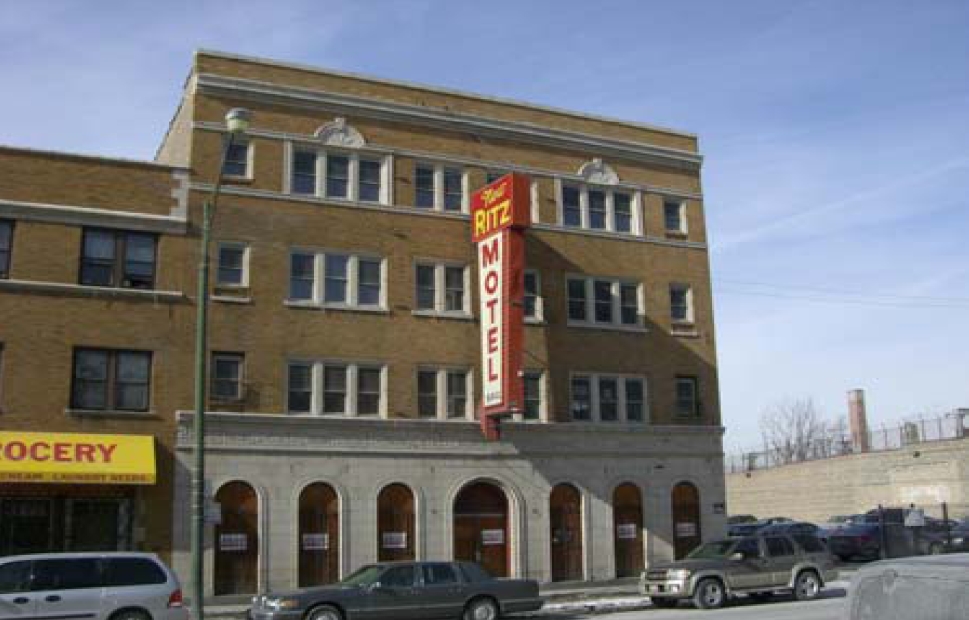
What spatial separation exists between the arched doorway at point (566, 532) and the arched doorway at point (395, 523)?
4.59 m

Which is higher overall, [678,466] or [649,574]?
[678,466]

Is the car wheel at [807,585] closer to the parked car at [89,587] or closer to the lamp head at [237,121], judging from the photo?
the parked car at [89,587]

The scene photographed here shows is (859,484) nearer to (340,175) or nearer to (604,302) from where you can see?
(604,302)

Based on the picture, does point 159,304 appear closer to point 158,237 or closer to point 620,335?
point 158,237

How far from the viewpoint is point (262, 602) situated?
2016cm

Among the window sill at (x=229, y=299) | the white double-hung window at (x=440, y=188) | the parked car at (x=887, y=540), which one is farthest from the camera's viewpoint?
the parked car at (x=887, y=540)

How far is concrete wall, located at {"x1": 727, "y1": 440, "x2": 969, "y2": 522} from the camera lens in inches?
2103

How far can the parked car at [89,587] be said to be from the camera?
17.5 m

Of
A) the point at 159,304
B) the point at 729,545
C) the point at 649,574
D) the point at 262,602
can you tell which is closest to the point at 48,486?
the point at 159,304

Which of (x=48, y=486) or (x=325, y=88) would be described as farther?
(x=325, y=88)

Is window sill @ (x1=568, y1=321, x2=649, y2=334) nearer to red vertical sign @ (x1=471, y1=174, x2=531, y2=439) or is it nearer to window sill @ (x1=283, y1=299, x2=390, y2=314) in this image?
red vertical sign @ (x1=471, y1=174, x2=531, y2=439)

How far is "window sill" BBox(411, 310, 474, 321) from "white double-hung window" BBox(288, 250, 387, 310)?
1.11 meters

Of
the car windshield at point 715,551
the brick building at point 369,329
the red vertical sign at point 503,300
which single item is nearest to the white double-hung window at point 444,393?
the brick building at point 369,329

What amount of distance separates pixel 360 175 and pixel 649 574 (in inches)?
553
